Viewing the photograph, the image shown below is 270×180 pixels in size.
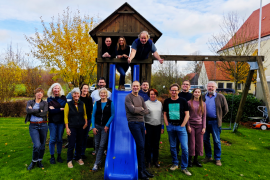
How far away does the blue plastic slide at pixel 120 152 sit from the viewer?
155 inches

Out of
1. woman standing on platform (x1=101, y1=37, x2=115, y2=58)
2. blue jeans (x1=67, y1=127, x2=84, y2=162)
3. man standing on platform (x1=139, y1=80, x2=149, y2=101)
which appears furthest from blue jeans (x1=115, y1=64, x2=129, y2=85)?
blue jeans (x1=67, y1=127, x2=84, y2=162)

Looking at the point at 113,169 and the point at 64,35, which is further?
the point at 64,35

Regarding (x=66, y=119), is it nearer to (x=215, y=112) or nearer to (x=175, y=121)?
(x=175, y=121)

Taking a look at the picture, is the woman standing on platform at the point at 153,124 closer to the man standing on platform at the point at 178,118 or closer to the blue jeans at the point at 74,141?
the man standing on platform at the point at 178,118

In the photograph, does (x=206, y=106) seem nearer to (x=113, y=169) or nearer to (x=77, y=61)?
(x=113, y=169)

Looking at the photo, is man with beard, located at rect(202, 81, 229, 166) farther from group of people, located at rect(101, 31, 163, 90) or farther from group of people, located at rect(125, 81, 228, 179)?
group of people, located at rect(101, 31, 163, 90)

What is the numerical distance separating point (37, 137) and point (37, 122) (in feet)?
1.18

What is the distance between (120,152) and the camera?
173 inches

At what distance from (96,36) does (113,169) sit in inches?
180

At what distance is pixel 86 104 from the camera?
493 centimetres

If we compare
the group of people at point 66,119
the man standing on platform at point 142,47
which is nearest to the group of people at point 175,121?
the group of people at point 66,119

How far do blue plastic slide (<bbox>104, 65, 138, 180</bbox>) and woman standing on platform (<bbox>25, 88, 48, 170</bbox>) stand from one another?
1.67m

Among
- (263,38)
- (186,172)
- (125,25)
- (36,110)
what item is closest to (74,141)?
(36,110)

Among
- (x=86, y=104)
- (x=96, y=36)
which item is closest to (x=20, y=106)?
(x=96, y=36)
